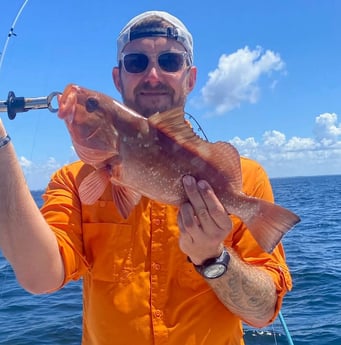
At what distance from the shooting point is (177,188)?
2.72 metres

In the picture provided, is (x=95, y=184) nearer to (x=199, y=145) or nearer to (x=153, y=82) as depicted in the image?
(x=199, y=145)

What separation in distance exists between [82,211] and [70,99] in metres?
0.93

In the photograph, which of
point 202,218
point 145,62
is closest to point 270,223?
point 202,218

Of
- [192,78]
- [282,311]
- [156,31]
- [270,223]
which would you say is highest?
[156,31]

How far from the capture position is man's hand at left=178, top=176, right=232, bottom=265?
269 cm

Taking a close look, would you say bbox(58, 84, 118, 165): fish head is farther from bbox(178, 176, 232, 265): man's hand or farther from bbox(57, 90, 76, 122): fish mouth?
bbox(178, 176, 232, 265): man's hand

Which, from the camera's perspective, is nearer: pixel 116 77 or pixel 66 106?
pixel 66 106

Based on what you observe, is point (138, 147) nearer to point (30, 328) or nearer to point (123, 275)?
point (123, 275)

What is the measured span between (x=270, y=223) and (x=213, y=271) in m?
0.49

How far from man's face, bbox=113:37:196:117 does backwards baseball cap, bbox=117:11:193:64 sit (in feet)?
0.16

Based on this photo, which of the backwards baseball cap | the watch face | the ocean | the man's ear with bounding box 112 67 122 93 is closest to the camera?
the watch face

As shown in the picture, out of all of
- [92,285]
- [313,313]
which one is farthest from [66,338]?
[92,285]

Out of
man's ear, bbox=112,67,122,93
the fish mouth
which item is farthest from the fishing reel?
man's ear, bbox=112,67,122,93

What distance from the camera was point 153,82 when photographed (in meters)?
3.32
